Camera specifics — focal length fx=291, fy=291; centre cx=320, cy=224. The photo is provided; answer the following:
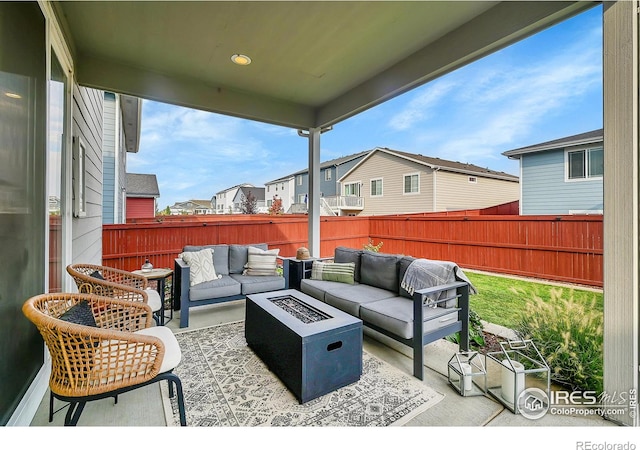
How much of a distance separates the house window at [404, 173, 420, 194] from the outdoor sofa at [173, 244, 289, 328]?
A: 6781mm

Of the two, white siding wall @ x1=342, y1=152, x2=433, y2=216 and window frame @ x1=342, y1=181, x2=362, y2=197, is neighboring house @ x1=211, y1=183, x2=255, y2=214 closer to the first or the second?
window frame @ x1=342, y1=181, x2=362, y2=197

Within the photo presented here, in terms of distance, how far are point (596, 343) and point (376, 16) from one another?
10.9 ft

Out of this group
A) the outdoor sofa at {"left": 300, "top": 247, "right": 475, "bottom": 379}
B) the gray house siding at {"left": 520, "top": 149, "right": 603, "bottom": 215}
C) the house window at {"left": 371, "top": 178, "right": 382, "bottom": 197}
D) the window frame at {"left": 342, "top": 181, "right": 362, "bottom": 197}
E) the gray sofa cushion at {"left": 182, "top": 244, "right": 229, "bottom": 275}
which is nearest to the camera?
the outdoor sofa at {"left": 300, "top": 247, "right": 475, "bottom": 379}

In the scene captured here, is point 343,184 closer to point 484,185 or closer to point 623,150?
point 484,185

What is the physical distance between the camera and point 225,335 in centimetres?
319

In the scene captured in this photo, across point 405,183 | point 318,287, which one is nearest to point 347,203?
point 405,183

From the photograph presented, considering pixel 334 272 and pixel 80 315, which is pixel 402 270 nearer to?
pixel 334 272

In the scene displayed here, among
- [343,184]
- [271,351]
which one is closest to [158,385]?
[271,351]

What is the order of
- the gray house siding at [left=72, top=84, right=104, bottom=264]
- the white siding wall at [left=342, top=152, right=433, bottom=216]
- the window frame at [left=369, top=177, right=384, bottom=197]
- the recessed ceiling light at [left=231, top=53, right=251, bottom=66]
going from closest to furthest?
the gray house siding at [left=72, top=84, right=104, bottom=264]
the recessed ceiling light at [left=231, top=53, right=251, bottom=66]
the white siding wall at [left=342, top=152, right=433, bottom=216]
the window frame at [left=369, top=177, right=384, bottom=197]

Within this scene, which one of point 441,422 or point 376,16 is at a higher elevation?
point 376,16

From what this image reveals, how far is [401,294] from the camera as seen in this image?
3.23m

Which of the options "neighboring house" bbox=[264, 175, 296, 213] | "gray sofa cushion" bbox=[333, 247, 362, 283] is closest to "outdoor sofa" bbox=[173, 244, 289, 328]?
"gray sofa cushion" bbox=[333, 247, 362, 283]

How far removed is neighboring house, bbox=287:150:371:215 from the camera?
530 inches

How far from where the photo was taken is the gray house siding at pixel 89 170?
318 centimetres
